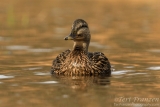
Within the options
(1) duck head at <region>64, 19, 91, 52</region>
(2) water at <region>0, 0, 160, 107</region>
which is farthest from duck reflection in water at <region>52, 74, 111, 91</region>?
(1) duck head at <region>64, 19, 91, 52</region>

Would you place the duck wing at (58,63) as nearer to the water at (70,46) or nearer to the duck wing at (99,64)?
the water at (70,46)

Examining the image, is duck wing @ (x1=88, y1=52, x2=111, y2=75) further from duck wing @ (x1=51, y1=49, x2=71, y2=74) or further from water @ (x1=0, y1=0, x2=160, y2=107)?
duck wing @ (x1=51, y1=49, x2=71, y2=74)

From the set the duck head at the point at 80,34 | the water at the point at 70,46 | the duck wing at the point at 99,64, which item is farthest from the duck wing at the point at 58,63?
the duck wing at the point at 99,64

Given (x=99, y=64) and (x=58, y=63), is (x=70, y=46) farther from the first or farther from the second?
(x=99, y=64)

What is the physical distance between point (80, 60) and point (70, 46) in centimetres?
549

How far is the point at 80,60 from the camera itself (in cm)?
1407

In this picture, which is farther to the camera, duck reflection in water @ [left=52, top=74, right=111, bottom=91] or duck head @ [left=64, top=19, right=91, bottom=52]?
duck head @ [left=64, top=19, right=91, bottom=52]

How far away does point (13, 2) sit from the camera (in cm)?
3338

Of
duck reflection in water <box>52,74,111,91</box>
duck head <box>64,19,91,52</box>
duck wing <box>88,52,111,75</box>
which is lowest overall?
duck reflection in water <box>52,74,111,91</box>

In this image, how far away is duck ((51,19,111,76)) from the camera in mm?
13969

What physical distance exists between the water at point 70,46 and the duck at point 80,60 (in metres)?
0.31

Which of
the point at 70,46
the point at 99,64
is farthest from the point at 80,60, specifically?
the point at 70,46

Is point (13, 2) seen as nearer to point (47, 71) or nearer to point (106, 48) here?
point (106, 48)

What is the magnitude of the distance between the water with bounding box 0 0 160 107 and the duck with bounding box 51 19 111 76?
313 mm
